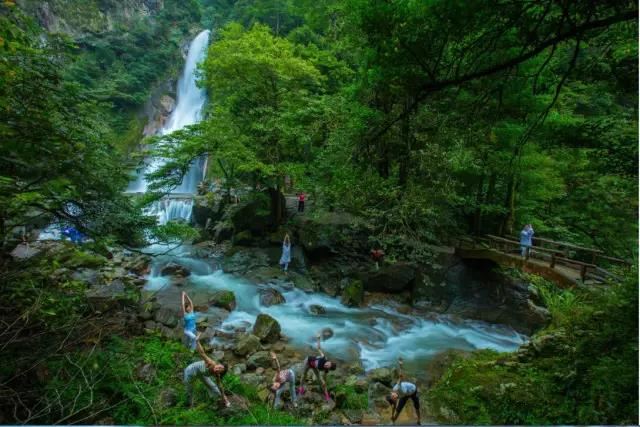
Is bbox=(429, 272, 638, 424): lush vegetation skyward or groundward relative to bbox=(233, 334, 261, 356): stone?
skyward

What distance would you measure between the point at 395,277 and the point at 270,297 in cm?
387

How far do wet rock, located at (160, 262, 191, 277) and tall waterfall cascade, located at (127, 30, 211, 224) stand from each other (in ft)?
17.8

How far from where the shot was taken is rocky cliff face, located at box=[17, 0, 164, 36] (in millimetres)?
15095

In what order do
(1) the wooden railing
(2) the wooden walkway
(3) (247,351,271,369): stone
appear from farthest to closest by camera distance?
1. (2) the wooden walkway
2. (1) the wooden railing
3. (3) (247,351,271,369): stone

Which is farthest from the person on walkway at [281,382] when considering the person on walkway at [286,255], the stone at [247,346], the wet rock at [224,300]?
the person on walkway at [286,255]

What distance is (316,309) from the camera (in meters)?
9.41

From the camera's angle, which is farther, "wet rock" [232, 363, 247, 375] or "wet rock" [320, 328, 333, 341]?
"wet rock" [320, 328, 333, 341]

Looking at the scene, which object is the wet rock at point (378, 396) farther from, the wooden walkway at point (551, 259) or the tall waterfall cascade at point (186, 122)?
the tall waterfall cascade at point (186, 122)

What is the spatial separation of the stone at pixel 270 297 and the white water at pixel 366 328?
0.15m

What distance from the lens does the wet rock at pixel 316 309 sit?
9.34 meters

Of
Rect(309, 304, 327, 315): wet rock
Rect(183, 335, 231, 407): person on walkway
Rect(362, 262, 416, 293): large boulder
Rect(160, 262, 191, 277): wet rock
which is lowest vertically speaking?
Rect(309, 304, 327, 315): wet rock

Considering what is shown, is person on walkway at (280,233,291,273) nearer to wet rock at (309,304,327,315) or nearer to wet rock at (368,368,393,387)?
wet rock at (309,304,327,315)

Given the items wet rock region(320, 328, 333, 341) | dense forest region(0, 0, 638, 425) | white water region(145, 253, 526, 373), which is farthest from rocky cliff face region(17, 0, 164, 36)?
wet rock region(320, 328, 333, 341)

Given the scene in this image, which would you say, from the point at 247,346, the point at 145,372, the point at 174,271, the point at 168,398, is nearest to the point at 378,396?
the point at 247,346
